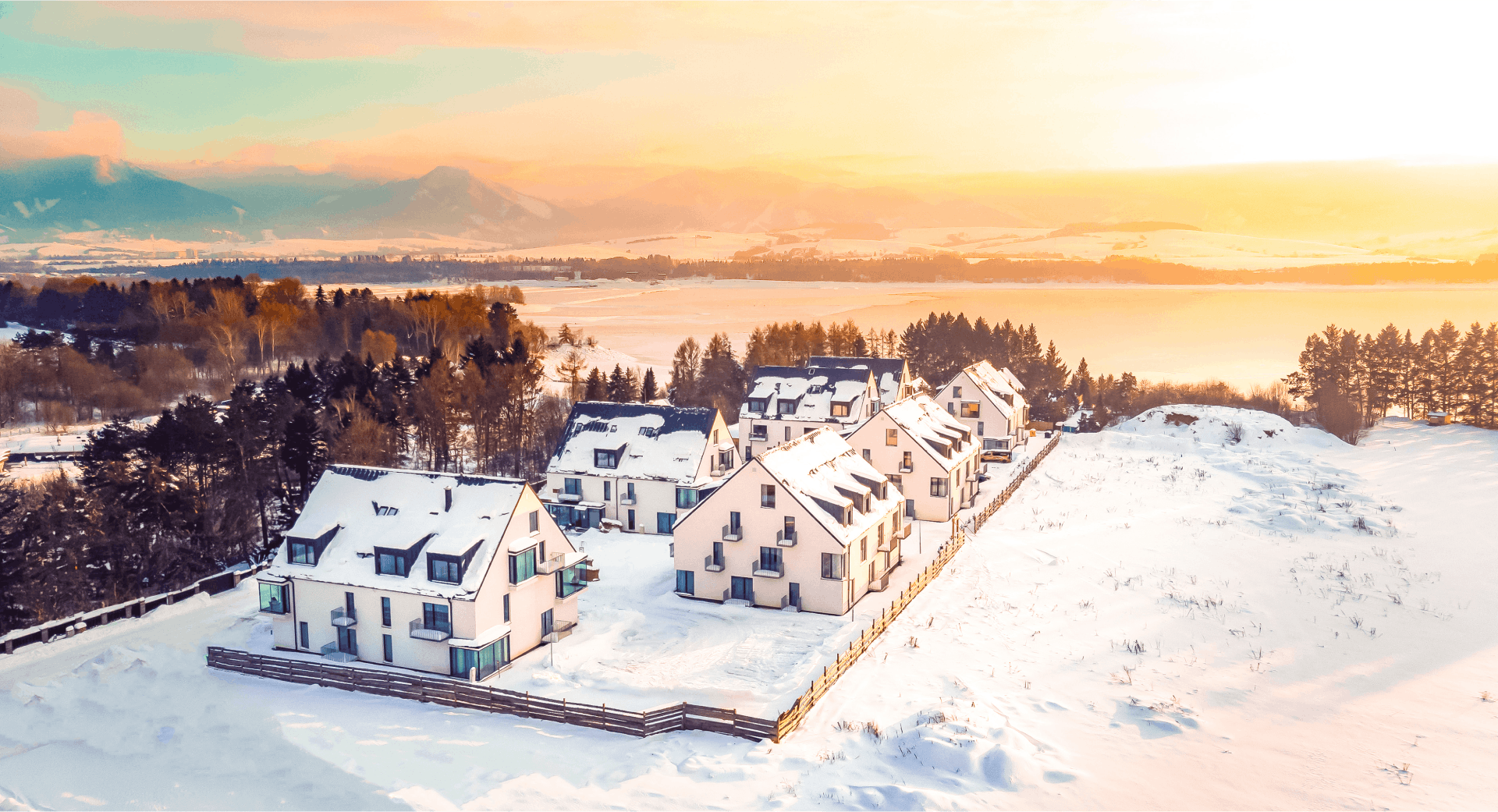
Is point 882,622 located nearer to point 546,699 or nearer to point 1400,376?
point 546,699

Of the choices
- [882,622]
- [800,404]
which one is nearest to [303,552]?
[882,622]

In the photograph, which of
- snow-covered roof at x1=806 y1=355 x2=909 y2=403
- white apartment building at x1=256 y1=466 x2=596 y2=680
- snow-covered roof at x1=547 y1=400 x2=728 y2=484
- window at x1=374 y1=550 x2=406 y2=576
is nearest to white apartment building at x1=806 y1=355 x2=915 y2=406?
snow-covered roof at x1=806 y1=355 x2=909 y2=403

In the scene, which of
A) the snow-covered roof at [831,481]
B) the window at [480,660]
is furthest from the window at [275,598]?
the snow-covered roof at [831,481]

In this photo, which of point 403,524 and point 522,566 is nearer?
point 522,566

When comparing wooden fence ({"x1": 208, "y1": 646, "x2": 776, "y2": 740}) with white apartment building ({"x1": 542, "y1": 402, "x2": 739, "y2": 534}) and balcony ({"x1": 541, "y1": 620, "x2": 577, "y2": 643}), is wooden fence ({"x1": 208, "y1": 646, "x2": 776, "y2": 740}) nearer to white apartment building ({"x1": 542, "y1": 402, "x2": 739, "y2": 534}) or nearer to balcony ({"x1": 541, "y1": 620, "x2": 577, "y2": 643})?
balcony ({"x1": 541, "y1": 620, "x2": 577, "y2": 643})

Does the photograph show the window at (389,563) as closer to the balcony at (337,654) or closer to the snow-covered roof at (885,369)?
the balcony at (337,654)

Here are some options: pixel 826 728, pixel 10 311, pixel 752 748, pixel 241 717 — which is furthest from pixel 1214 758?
pixel 10 311
